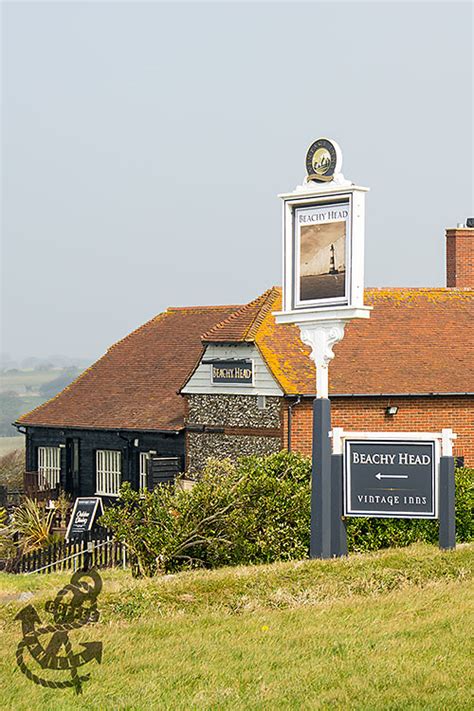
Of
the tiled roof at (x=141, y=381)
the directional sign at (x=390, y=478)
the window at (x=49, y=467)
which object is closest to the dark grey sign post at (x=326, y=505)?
the directional sign at (x=390, y=478)

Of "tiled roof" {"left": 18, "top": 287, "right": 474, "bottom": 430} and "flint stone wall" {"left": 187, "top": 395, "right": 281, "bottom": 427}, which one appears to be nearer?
"flint stone wall" {"left": 187, "top": 395, "right": 281, "bottom": 427}

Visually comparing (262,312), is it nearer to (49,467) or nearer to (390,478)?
(49,467)

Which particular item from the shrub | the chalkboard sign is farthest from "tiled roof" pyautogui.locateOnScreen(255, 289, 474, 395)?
the shrub

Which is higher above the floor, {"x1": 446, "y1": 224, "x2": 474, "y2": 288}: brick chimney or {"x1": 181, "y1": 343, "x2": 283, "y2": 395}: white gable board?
{"x1": 446, "y1": 224, "x2": 474, "y2": 288}: brick chimney

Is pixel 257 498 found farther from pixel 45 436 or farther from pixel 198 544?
pixel 45 436

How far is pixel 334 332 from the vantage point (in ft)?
62.8

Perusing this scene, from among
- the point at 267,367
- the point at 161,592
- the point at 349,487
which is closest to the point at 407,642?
the point at 161,592

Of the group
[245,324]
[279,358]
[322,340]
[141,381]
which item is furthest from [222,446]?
[322,340]

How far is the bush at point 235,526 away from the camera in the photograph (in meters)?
18.9

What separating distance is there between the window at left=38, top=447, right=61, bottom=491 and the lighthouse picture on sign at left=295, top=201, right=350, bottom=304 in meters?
18.5

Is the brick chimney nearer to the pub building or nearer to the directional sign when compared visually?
the pub building

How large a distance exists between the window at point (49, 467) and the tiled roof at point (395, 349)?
8.77 m

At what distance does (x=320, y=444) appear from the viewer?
18531 mm

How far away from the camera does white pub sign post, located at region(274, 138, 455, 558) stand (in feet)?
58.4
